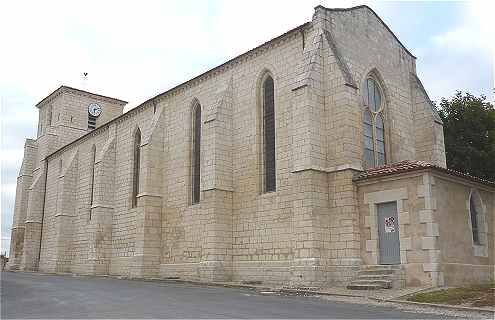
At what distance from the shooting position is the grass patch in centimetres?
1116

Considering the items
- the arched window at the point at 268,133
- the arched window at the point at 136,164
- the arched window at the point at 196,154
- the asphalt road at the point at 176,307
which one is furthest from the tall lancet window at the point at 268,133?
the arched window at the point at 136,164

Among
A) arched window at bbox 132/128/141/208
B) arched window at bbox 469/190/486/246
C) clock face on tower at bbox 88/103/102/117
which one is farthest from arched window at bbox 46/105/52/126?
arched window at bbox 469/190/486/246

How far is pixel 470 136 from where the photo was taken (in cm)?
2455

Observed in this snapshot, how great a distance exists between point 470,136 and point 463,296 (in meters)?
14.7

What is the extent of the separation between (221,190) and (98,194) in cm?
1051

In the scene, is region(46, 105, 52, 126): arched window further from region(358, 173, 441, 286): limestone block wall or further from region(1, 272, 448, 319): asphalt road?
region(358, 173, 441, 286): limestone block wall

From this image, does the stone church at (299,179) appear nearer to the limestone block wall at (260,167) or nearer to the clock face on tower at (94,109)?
the limestone block wall at (260,167)

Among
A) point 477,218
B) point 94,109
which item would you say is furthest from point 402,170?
point 94,109

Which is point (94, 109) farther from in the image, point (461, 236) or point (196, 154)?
point (461, 236)

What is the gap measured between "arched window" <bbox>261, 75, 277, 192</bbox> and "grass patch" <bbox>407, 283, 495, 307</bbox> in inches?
287

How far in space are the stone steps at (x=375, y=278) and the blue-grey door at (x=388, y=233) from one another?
369 millimetres

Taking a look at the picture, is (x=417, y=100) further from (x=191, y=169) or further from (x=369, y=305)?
(x=369, y=305)

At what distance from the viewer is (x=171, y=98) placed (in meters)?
24.2

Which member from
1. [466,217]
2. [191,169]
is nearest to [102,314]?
[466,217]
